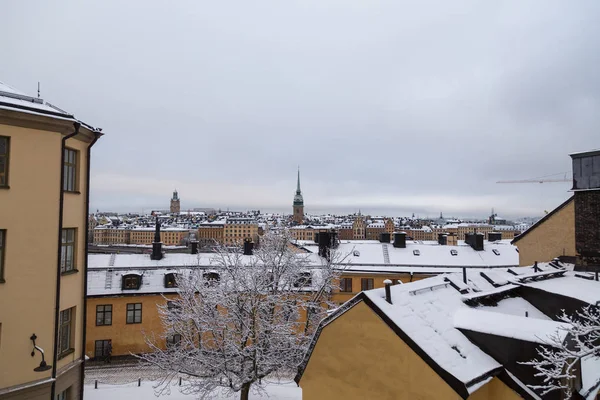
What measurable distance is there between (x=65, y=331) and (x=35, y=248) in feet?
10.7

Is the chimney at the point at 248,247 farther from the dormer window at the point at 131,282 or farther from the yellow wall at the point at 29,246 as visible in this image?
the yellow wall at the point at 29,246

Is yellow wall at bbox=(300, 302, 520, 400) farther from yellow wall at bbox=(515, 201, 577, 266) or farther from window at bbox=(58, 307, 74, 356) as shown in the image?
yellow wall at bbox=(515, 201, 577, 266)

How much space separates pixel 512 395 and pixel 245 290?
11.2m

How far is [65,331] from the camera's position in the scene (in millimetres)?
12438

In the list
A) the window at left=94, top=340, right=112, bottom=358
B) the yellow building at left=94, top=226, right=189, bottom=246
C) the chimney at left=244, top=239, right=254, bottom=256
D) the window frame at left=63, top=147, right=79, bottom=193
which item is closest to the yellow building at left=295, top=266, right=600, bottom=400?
the window frame at left=63, top=147, right=79, bottom=193

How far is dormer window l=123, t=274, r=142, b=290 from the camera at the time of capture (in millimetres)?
28500

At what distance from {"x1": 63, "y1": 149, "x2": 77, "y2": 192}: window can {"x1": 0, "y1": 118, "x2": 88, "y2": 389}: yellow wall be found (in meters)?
0.84

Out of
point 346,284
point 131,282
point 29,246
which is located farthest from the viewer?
point 346,284

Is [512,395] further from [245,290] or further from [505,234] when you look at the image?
[505,234]

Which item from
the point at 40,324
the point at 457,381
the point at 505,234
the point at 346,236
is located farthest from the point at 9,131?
the point at 505,234

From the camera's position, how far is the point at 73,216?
12672 millimetres

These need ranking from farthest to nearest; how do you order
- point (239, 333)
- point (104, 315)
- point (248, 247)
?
point (248, 247) → point (104, 315) → point (239, 333)

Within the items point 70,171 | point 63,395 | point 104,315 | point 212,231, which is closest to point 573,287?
point 70,171

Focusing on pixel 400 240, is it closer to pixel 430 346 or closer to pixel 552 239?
pixel 552 239
